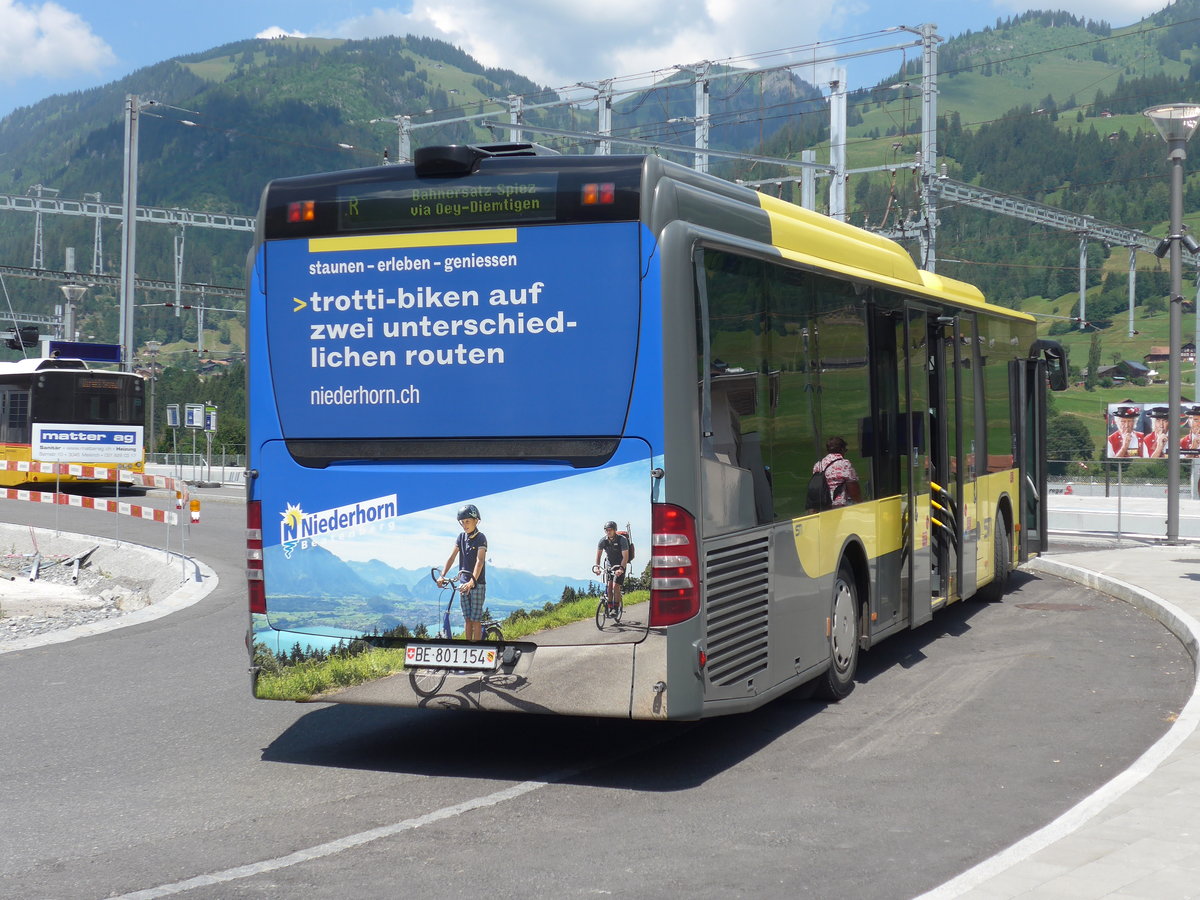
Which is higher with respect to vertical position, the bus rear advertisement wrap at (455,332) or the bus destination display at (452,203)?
the bus destination display at (452,203)

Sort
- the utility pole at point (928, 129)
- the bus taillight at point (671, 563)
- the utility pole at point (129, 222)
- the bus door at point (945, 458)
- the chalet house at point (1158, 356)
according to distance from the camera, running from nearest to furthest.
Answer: the bus taillight at point (671, 563) < the bus door at point (945, 458) < the utility pole at point (928, 129) < the utility pole at point (129, 222) < the chalet house at point (1158, 356)

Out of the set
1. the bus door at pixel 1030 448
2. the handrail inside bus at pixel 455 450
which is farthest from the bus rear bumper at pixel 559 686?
the bus door at pixel 1030 448

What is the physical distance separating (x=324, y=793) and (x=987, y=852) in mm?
3235

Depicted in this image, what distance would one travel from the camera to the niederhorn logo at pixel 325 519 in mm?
7629

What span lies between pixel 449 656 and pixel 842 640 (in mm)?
3209

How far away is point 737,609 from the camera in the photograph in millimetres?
7680

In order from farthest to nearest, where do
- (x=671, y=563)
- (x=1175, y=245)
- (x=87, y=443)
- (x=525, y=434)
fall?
(x=87, y=443)
(x=1175, y=245)
(x=525, y=434)
(x=671, y=563)

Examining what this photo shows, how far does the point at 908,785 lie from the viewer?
24.3 ft

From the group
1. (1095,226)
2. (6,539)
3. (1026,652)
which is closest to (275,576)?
(1026,652)

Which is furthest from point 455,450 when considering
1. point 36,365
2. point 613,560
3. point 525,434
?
point 36,365

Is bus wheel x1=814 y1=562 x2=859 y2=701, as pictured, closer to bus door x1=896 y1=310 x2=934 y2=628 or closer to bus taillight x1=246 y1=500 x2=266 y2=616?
bus door x1=896 y1=310 x2=934 y2=628

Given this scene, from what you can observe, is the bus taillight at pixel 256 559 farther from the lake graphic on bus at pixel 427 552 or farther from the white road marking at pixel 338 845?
the white road marking at pixel 338 845

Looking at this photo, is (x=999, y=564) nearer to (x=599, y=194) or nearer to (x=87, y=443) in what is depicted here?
(x=599, y=194)

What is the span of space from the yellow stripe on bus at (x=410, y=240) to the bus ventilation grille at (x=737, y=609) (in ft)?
6.43
